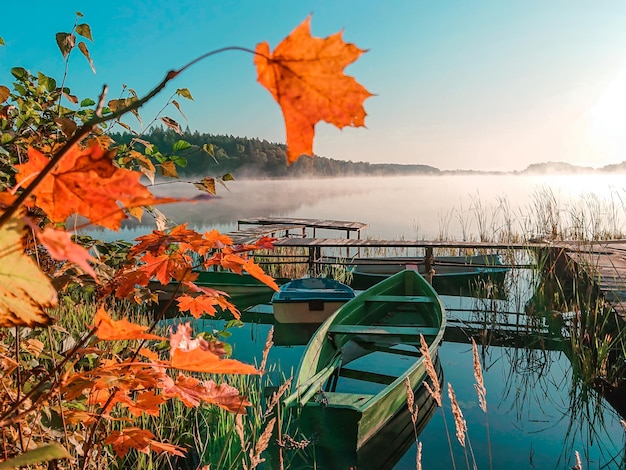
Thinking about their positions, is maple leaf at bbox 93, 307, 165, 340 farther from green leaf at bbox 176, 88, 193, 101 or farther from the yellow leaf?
green leaf at bbox 176, 88, 193, 101

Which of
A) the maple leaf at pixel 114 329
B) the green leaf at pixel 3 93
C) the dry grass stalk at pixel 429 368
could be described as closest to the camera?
the maple leaf at pixel 114 329

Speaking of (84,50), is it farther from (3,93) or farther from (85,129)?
(85,129)

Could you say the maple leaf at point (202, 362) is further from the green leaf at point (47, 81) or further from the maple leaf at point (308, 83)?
the green leaf at point (47, 81)

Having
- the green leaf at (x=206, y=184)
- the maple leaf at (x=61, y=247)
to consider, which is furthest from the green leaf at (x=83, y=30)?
the maple leaf at (x=61, y=247)

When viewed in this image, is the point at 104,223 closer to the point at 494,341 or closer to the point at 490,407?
the point at 490,407

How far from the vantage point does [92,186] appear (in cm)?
54

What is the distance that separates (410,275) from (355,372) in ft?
8.84

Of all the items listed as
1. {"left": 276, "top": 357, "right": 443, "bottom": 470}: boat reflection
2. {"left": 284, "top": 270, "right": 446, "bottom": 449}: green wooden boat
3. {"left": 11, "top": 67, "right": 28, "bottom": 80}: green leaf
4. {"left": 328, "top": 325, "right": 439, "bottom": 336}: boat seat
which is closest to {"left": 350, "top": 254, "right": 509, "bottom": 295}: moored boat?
{"left": 284, "top": 270, "right": 446, "bottom": 449}: green wooden boat

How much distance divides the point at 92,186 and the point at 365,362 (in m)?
6.03

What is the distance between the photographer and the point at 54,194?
0.56 metres

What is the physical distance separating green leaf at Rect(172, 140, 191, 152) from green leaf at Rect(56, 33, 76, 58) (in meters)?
0.49

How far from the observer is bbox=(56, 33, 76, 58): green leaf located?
1762 mm

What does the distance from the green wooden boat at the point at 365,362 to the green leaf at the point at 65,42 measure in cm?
168

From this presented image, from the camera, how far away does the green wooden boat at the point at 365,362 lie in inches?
134
